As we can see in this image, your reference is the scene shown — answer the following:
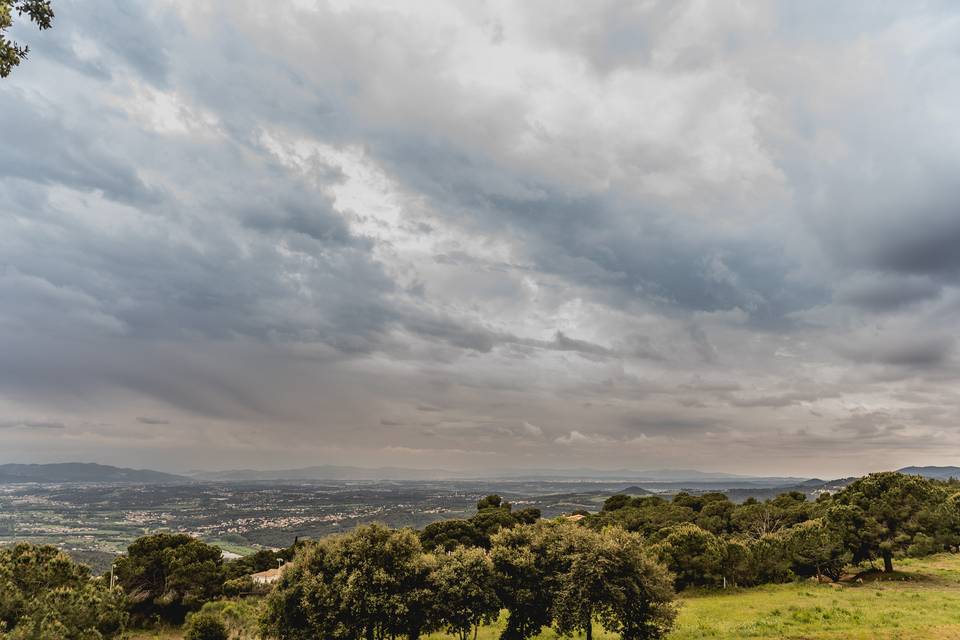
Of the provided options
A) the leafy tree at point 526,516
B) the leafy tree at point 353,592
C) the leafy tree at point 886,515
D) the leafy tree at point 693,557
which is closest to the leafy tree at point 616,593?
the leafy tree at point 353,592

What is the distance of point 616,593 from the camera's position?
32.0 meters

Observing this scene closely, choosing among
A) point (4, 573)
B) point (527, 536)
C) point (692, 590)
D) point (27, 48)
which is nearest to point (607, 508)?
point (692, 590)

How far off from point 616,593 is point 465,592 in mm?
10164

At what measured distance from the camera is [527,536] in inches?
1497

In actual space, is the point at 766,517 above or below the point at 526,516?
above

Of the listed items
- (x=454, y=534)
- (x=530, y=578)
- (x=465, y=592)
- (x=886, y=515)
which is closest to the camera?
(x=465, y=592)

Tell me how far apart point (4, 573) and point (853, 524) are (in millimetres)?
73027

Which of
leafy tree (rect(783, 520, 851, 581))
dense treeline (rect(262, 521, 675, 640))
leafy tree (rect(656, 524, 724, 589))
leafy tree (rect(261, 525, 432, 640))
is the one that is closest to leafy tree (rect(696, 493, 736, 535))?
leafy tree (rect(783, 520, 851, 581))

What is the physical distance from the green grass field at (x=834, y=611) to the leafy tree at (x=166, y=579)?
3.33m

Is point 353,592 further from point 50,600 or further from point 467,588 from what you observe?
point 50,600

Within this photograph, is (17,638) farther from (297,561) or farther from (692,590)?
(692,590)

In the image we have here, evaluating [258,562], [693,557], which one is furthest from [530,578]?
[258,562]

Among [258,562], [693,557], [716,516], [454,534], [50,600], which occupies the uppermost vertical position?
[50,600]

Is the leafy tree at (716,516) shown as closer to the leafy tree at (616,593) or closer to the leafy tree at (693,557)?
the leafy tree at (693,557)
